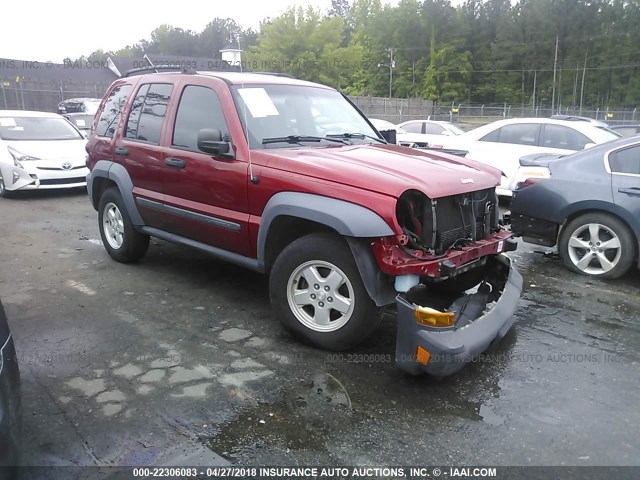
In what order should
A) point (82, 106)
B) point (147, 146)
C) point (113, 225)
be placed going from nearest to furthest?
point (147, 146) < point (113, 225) < point (82, 106)

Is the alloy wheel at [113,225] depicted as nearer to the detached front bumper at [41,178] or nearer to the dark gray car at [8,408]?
the dark gray car at [8,408]

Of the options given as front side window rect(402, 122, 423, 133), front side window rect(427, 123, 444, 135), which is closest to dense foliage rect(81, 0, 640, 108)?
front side window rect(402, 122, 423, 133)

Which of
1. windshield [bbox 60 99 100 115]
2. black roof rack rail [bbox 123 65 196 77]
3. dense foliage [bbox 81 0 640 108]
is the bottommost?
windshield [bbox 60 99 100 115]

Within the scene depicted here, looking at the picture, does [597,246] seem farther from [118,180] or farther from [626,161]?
[118,180]

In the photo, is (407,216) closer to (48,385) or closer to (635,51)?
(48,385)

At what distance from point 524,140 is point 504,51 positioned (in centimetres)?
6945

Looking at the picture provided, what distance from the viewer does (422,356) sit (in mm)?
3311

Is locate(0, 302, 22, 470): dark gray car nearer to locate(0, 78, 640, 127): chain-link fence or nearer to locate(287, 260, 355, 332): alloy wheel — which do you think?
locate(287, 260, 355, 332): alloy wheel

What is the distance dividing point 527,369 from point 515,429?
2.68 feet

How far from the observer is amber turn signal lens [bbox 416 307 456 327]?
3.30 metres

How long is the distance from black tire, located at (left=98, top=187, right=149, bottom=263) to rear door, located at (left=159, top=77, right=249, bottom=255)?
81 centimetres

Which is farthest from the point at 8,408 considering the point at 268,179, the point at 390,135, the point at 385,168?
the point at 390,135

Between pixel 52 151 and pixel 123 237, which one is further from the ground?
pixel 52 151

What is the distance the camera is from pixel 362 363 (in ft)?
12.6
